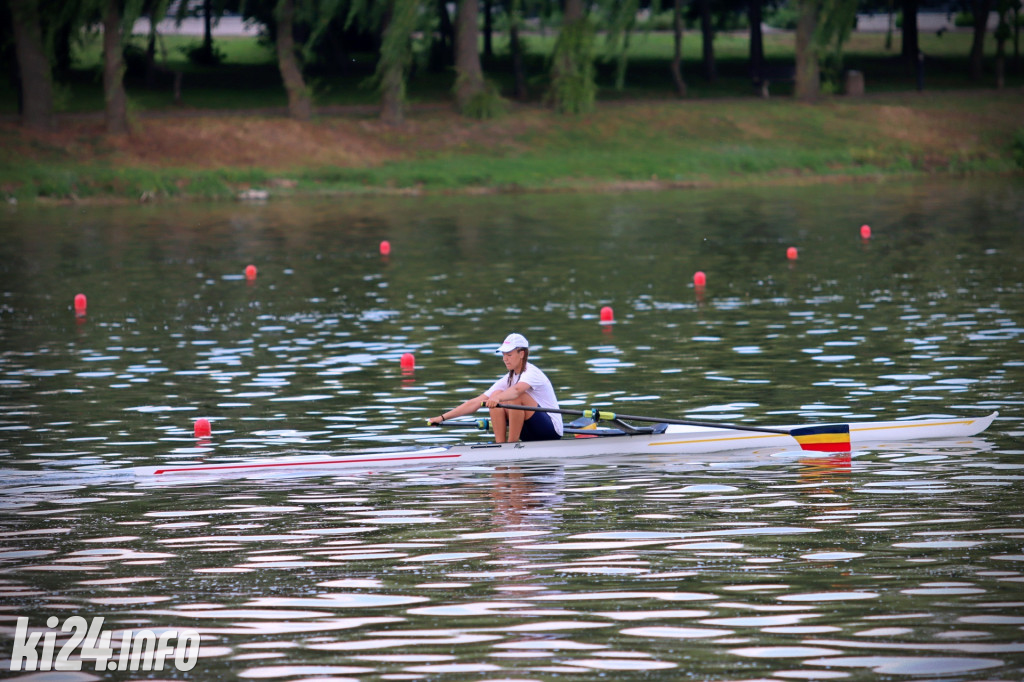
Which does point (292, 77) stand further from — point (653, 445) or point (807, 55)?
point (653, 445)

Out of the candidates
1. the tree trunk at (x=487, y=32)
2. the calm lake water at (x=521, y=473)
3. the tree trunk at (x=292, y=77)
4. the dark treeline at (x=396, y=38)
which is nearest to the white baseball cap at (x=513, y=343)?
the calm lake water at (x=521, y=473)

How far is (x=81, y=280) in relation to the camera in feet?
107

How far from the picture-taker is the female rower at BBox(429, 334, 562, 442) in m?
15.8

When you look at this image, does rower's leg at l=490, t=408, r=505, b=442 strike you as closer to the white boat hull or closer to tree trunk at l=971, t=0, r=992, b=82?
the white boat hull

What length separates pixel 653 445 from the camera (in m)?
16.1

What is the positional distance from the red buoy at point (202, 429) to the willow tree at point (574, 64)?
42245 mm

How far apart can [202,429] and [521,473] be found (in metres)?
4.39

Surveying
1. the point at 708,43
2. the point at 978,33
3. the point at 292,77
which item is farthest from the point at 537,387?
the point at 978,33

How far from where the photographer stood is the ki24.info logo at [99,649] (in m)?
8.93

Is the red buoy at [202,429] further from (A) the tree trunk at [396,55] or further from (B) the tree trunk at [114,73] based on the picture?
(A) the tree trunk at [396,55]

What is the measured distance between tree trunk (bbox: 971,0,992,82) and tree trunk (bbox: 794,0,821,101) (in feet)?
35.7

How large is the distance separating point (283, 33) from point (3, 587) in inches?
1905

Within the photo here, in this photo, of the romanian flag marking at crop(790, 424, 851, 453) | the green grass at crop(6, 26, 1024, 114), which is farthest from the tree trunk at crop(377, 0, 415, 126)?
the romanian flag marking at crop(790, 424, 851, 453)

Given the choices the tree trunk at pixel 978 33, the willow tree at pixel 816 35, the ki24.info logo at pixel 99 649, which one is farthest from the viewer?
the tree trunk at pixel 978 33
